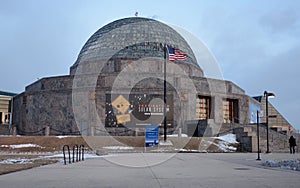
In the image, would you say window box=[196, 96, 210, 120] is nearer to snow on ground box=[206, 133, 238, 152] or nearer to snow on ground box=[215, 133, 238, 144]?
snow on ground box=[215, 133, 238, 144]

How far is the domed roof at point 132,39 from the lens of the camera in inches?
1155

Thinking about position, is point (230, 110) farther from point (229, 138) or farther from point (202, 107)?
point (229, 138)

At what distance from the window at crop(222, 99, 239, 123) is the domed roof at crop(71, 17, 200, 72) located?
5531 millimetres

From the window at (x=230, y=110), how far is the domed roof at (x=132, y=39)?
553 centimetres

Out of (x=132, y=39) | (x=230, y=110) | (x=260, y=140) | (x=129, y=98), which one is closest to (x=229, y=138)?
(x=260, y=140)

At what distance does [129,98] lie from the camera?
23.0 m

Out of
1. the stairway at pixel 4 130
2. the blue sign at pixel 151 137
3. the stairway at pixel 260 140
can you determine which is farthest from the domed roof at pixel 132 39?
the blue sign at pixel 151 137

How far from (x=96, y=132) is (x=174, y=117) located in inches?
201

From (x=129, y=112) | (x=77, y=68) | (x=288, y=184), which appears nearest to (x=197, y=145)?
(x=129, y=112)

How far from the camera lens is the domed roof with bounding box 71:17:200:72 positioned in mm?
29328

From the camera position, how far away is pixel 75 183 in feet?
18.4

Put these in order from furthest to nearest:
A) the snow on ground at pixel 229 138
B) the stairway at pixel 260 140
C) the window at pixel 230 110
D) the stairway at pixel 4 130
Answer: the window at pixel 230 110 < the stairway at pixel 4 130 < the snow on ground at pixel 229 138 < the stairway at pixel 260 140

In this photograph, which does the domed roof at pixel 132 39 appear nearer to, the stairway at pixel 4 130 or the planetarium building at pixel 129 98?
the planetarium building at pixel 129 98

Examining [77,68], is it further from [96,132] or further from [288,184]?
[288,184]
